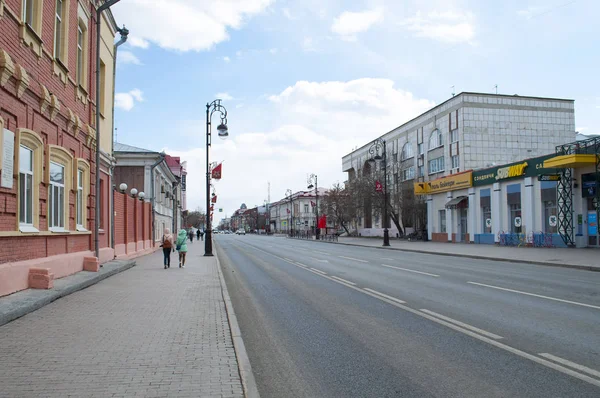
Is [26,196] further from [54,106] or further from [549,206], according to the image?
[549,206]

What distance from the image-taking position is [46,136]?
12344mm

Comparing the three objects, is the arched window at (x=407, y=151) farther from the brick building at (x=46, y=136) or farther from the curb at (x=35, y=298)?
the curb at (x=35, y=298)

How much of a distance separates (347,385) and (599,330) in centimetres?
455

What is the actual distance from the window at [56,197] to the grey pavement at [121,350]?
3.09 meters

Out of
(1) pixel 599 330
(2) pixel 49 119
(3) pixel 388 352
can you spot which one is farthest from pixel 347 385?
(2) pixel 49 119

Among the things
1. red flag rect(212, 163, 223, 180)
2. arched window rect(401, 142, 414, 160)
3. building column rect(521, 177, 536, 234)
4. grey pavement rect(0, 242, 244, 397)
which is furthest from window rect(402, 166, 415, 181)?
grey pavement rect(0, 242, 244, 397)

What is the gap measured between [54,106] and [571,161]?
26.9 metres

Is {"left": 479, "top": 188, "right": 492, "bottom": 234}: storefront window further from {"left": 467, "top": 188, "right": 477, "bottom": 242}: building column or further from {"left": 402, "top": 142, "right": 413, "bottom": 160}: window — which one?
{"left": 402, "top": 142, "right": 413, "bottom": 160}: window

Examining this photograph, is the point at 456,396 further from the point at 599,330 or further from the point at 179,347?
the point at 599,330

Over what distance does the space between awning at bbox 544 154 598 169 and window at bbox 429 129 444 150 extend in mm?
22161

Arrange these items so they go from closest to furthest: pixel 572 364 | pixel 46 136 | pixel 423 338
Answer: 1. pixel 572 364
2. pixel 423 338
3. pixel 46 136

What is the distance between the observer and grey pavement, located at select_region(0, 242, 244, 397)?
189 inches

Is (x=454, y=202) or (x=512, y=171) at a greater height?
(x=512, y=171)

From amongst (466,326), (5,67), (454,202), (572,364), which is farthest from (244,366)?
(454,202)
